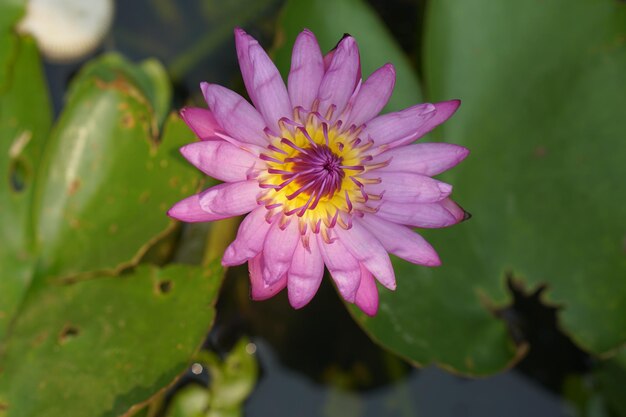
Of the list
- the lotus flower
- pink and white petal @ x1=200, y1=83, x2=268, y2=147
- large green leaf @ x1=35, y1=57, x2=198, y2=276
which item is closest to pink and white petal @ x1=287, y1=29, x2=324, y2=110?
the lotus flower

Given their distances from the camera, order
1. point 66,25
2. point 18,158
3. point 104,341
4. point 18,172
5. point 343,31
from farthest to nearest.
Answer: point 66,25, point 18,172, point 18,158, point 343,31, point 104,341

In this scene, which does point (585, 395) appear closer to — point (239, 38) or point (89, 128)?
point (239, 38)

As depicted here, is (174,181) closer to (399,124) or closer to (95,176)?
(95,176)

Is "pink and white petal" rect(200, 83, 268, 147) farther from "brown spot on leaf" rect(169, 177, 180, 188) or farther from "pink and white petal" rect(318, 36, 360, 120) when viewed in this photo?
"brown spot on leaf" rect(169, 177, 180, 188)

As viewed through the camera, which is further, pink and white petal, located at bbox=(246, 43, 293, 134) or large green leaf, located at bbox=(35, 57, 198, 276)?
large green leaf, located at bbox=(35, 57, 198, 276)

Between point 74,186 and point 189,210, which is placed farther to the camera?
point 74,186

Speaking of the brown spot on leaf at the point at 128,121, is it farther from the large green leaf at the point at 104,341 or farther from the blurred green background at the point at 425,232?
the large green leaf at the point at 104,341

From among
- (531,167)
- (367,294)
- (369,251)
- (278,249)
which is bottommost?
(531,167)

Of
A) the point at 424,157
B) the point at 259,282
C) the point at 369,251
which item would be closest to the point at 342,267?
the point at 369,251
